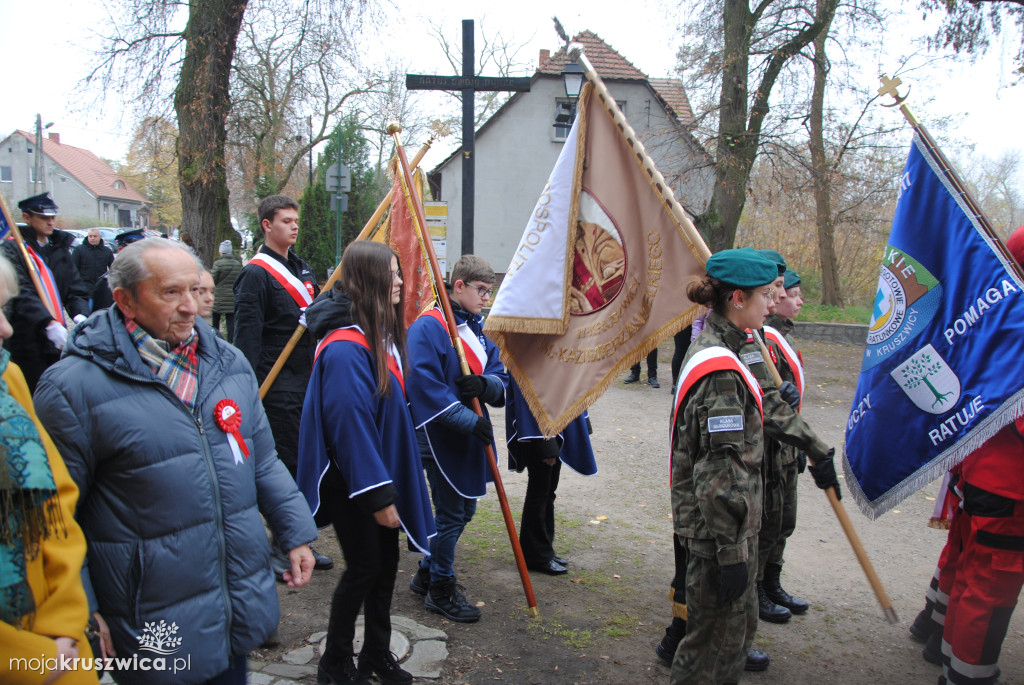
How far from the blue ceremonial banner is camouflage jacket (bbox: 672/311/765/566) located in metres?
0.99

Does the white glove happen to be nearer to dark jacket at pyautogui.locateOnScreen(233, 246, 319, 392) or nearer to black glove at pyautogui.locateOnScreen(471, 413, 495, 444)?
dark jacket at pyautogui.locateOnScreen(233, 246, 319, 392)

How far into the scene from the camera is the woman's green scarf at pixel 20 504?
5.40 feet

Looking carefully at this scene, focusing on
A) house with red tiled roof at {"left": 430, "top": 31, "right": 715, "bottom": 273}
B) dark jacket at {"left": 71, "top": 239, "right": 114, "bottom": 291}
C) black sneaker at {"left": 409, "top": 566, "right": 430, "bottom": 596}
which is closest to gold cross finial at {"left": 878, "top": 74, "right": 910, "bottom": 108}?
black sneaker at {"left": 409, "top": 566, "right": 430, "bottom": 596}

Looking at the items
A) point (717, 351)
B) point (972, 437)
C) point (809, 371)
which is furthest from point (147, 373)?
point (809, 371)

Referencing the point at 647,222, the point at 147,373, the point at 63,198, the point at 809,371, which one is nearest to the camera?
the point at 147,373

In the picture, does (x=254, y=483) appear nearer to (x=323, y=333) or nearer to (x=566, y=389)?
(x=323, y=333)

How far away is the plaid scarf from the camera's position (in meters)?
2.10

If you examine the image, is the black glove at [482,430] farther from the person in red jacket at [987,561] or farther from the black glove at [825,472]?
the person in red jacket at [987,561]

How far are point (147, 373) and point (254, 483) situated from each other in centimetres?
50

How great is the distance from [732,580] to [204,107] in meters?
12.9

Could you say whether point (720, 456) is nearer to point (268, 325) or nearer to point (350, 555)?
point (350, 555)

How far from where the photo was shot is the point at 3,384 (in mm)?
1732

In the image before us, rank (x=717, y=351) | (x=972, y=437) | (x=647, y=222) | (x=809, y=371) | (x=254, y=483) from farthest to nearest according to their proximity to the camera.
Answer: (x=809, y=371), (x=647, y=222), (x=972, y=437), (x=717, y=351), (x=254, y=483)

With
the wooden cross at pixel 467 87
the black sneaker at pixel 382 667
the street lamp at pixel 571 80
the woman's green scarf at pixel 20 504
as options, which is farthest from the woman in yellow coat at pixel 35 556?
the street lamp at pixel 571 80
